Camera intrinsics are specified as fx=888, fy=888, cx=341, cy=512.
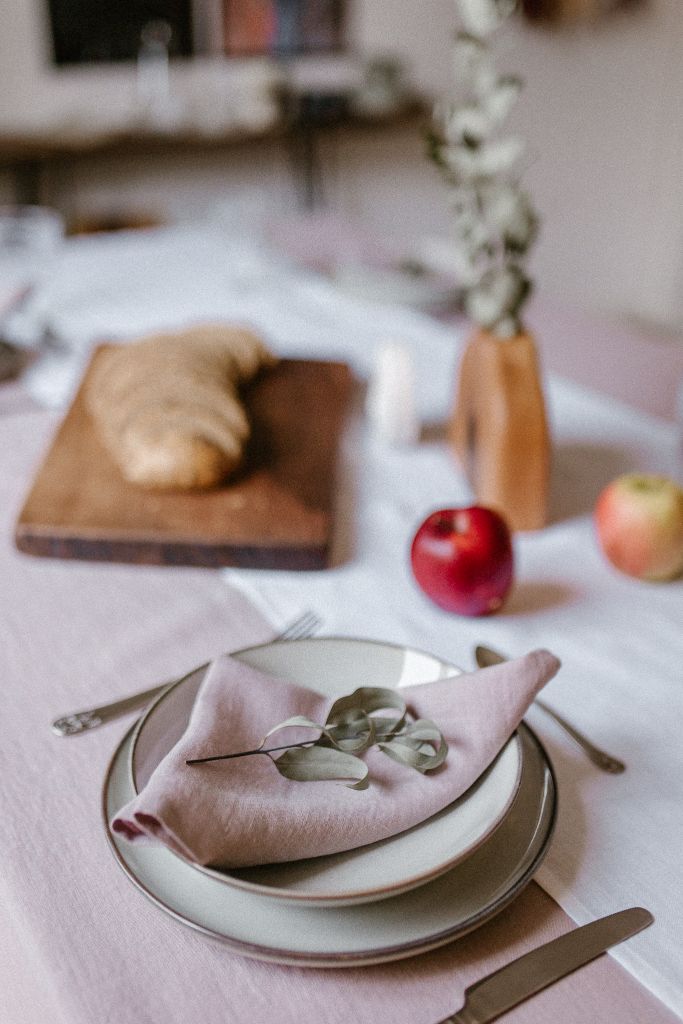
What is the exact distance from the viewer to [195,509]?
872 millimetres

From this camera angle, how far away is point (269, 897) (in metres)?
0.43

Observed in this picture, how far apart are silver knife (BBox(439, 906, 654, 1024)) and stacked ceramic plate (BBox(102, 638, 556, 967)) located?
28mm

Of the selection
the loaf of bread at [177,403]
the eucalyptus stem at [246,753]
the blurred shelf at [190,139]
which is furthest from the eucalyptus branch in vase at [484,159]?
the blurred shelf at [190,139]

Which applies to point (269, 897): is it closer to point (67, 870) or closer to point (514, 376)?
point (67, 870)

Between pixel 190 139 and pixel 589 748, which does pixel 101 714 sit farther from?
pixel 190 139

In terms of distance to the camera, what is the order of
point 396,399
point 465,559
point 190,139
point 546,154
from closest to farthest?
point 465,559, point 396,399, point 190,139, point 546,154

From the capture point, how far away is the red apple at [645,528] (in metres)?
0.78

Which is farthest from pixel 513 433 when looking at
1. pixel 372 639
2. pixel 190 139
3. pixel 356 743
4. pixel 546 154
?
pixel 546 154

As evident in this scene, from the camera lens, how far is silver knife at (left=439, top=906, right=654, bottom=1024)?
1.41 feet

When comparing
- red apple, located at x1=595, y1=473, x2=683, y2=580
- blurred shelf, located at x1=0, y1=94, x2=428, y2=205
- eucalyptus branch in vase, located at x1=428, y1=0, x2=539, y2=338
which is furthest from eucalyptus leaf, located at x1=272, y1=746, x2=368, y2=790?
blurred shelf, located at x1=0, y1=94, x2=428, y2=205

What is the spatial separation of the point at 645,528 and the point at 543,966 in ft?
1.41

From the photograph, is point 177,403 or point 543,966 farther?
point 177,403

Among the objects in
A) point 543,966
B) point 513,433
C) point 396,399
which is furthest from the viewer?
point 396,399

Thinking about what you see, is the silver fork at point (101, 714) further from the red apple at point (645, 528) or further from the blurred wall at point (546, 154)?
the blurred wall at point (546, 154)
